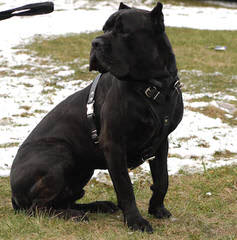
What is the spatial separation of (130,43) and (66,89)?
10127 mm

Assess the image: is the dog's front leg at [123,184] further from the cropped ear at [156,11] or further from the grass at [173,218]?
the cropped ear at [156,11]

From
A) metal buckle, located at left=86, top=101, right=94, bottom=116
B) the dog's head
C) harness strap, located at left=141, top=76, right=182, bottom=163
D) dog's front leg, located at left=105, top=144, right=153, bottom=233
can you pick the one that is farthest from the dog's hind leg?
Result: the dog's head

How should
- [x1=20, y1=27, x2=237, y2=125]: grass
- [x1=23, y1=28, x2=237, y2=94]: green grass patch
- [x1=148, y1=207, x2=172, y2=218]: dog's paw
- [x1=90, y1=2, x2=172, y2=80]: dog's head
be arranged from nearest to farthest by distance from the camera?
[x1=90, y1=2, x2=172, y2=80]: dog's head, [x1=148, y1=207, x2=172, y2=218]: dog's paw, [x1=20, y1=27, x2=237, y2=125]: grass, [x1=23, y1=28, x2=237, y2=94]: green grass patch

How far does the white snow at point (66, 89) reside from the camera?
276 inches

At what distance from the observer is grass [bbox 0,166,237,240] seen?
3570mm

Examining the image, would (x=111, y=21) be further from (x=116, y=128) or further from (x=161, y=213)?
(x=161, y=213)

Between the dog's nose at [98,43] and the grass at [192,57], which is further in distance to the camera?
the grass at [192,57]

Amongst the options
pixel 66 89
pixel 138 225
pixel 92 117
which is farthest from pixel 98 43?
pixel 66 89

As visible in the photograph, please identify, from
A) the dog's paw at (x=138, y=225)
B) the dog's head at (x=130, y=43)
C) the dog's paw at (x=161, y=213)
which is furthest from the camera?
the dog's paw at (x=161, y=213)

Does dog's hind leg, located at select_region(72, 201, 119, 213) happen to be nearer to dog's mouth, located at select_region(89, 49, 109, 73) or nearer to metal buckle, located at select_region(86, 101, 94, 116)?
metal buckle, located at select_region(86, 101, 94, 116)

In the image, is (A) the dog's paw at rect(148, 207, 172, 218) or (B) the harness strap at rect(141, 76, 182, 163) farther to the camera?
(A) the dog's paw at rect(148, 207, 172, 218)

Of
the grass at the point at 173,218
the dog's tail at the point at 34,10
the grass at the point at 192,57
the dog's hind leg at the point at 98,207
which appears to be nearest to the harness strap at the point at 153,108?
the grass at the point at 173,218

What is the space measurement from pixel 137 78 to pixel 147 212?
5.57 feet

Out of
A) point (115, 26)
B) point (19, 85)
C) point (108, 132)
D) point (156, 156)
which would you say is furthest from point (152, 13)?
point (19, 85)
